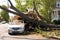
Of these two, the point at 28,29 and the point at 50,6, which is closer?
the point at 28,29

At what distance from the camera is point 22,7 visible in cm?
3033

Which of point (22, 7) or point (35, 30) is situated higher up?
point (22, 7)

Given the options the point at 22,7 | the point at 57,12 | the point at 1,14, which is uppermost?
the point at 22,7

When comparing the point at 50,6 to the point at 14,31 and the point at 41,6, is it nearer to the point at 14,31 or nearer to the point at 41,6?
the point at 41,6

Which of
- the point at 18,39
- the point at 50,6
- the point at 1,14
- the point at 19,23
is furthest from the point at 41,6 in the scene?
the point at 1,14

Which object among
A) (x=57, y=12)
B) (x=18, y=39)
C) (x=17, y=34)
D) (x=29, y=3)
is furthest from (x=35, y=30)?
(x=57, y=12)

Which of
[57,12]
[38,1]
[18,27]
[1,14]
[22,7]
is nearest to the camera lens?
[18,27]

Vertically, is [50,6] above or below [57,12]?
above

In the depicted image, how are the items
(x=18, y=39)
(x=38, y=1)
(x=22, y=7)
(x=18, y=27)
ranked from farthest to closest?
1. (x=22, y=7)
2. (x=38, y=1)
3. (x=18, y=27)
4. (x=18, y=39)

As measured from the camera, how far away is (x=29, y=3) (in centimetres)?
2755

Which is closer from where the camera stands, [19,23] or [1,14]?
[19,23]

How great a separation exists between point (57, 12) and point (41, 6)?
42.3ft

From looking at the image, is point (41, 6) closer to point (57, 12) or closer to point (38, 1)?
point (38, 1)

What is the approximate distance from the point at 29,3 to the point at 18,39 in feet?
31.5
